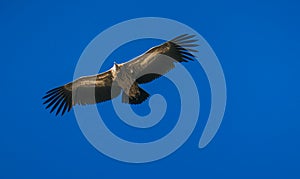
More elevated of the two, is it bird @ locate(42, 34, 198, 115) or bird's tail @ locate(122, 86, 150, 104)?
bird @ locate(42, 34, 198, 115)

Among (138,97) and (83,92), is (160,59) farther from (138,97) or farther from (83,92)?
(83,92)

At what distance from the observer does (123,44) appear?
14633mm

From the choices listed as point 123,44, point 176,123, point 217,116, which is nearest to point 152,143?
point 176,123

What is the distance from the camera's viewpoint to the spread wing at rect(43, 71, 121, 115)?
14258mm

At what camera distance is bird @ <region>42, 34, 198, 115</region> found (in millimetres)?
13516

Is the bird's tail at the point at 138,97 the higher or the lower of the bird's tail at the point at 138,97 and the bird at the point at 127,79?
the lower

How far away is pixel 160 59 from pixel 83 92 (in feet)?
7.49

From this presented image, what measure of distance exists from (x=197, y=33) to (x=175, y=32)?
21.7 inches

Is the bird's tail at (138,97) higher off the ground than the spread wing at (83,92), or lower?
lower

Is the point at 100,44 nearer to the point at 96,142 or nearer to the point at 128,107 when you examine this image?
the point at 128,107

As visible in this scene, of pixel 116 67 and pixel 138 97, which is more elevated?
pixel 116 67

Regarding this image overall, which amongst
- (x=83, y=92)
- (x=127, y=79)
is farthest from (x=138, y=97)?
(x=83, y=92)

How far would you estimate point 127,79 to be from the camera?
13859 millimetres

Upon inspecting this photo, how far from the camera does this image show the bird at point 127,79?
1352 cm
